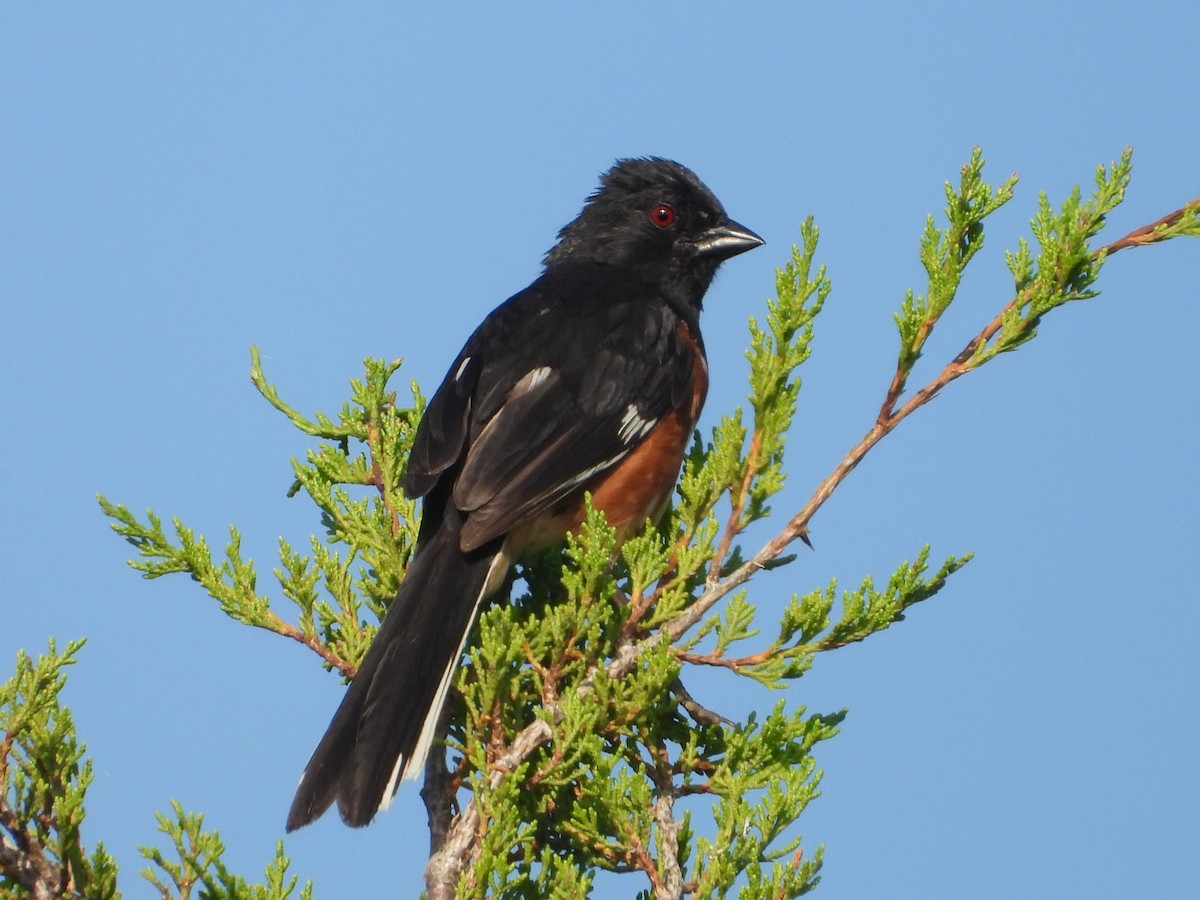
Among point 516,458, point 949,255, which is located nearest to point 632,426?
point 516,458

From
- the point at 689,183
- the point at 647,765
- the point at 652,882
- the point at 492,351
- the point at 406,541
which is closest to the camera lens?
the point at 652,882

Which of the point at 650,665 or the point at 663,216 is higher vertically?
the point at 663,216

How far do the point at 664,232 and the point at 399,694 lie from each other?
195cm

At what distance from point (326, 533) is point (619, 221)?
1509 mm

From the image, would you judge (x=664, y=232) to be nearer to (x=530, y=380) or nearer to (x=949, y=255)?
(x=530, y=380)

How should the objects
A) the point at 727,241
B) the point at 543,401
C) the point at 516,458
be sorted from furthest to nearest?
1. the point at 727,241
2. the point at 543,401
3. the point at 516,458

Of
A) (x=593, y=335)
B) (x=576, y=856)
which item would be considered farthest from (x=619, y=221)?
(x=576, y=856)

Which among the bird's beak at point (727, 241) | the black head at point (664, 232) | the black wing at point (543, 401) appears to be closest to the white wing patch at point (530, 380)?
the black wing at point (543, 401)

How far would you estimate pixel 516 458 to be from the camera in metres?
2.96

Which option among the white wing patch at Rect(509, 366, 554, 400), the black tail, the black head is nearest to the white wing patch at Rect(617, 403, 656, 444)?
the white wing patch at Rect(509, 366, 554, 400)

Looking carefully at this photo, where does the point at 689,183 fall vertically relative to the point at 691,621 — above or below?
above

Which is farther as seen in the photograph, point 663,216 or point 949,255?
point 663,216

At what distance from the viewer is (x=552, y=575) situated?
3.18m

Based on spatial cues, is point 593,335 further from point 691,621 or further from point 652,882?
point 652,882
